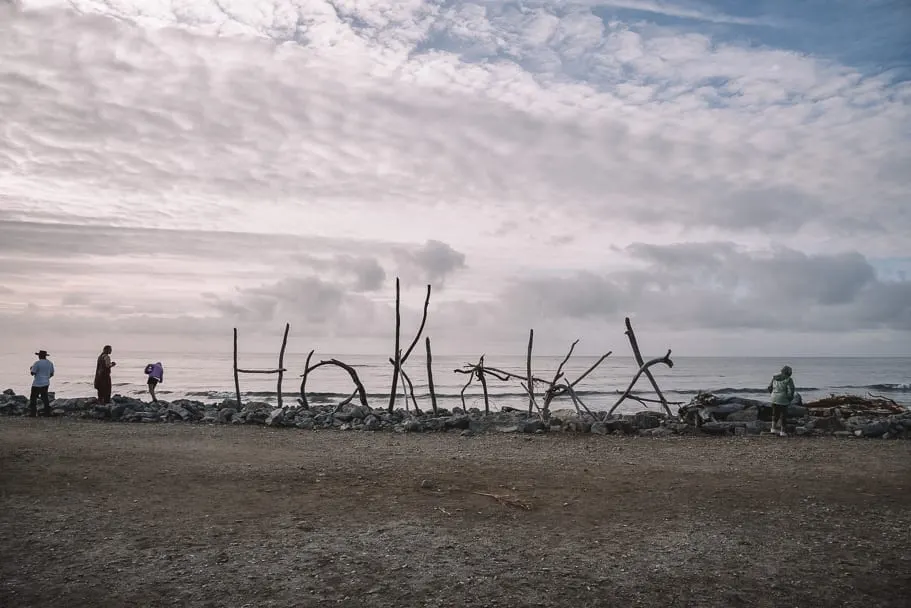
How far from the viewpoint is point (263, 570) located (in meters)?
5.37

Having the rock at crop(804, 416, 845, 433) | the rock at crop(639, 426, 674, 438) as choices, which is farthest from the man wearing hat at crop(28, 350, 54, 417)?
the rock at crop(804, 416, 845, 433)

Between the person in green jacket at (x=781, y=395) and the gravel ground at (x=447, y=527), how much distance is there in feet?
8.08

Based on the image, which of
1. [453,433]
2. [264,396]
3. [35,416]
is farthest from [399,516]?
[264,396]

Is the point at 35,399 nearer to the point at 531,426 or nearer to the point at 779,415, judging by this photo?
the point at 531,426

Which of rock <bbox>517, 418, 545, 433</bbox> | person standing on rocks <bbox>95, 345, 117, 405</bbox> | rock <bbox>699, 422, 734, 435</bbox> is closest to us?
rock <bbox>699, 422, 734, 435</bbox>

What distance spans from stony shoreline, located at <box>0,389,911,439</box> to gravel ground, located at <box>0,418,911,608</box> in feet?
9.58

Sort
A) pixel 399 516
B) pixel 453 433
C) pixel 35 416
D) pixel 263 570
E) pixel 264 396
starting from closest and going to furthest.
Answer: pixel 263 570 < pixel 399 516 < pixel 453 433 < pixel 35 416 < pixel 264 396

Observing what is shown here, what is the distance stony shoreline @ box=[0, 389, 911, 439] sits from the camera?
14.4m

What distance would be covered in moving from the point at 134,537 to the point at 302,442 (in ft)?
21.9

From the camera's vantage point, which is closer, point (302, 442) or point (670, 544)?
point (670, 544)

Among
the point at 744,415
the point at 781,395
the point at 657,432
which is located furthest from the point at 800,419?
the point at 657,432

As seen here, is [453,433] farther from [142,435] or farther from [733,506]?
[733,506]

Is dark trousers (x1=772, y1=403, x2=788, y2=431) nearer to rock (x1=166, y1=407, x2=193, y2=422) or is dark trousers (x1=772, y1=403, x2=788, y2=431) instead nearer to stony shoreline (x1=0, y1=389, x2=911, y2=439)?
stony shoreline (x1=0, y1=389, x2=911, y2=439)

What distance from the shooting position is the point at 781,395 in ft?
45.9
